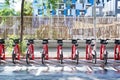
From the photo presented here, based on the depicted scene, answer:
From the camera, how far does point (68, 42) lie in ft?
70.7

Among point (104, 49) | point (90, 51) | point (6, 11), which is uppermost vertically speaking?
point (6, 11)

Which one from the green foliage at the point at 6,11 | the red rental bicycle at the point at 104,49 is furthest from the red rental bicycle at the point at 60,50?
the green foliage at the point at 6,11

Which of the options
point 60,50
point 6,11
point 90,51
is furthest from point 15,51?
point 6,11

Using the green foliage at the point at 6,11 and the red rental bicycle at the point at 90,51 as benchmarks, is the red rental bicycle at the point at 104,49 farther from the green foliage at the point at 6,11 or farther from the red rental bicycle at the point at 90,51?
the green foliage at the point at 6,11

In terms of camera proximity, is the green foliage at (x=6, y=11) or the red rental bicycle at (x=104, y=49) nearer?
the red rental bicycle at (x=104, y=49)

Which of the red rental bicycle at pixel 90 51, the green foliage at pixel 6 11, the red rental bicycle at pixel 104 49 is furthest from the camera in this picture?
the green foliage at pixel 6 11

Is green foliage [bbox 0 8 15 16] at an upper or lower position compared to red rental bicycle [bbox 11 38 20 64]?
upper

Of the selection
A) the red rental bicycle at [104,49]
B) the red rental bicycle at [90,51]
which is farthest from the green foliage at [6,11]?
the red rental bicycle at [104,49]

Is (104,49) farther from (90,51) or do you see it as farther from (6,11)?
(6,11)

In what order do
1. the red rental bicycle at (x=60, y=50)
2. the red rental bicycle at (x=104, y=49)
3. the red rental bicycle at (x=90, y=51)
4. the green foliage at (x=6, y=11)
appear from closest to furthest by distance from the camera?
the red rental bicycle at (x=104, y=49), the red rental bicycle at (x=60, y=50), the red rental bicycle at (x=90, y=51), the green foliage at (x=6, y=11)

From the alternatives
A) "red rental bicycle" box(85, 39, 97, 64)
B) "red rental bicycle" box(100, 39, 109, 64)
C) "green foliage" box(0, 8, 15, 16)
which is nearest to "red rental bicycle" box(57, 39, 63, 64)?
"red rental bicycle" box(85, 39, 97, 64)

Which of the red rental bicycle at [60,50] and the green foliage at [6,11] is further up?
the green foliage at [6,11]

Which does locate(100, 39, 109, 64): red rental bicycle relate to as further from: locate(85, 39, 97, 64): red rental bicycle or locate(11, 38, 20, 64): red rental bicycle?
locate(11, 38, 20, 64): red rental bicycle

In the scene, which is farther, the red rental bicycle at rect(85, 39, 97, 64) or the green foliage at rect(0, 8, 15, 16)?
the green foliage at rect(0, 8, 15, 16)
